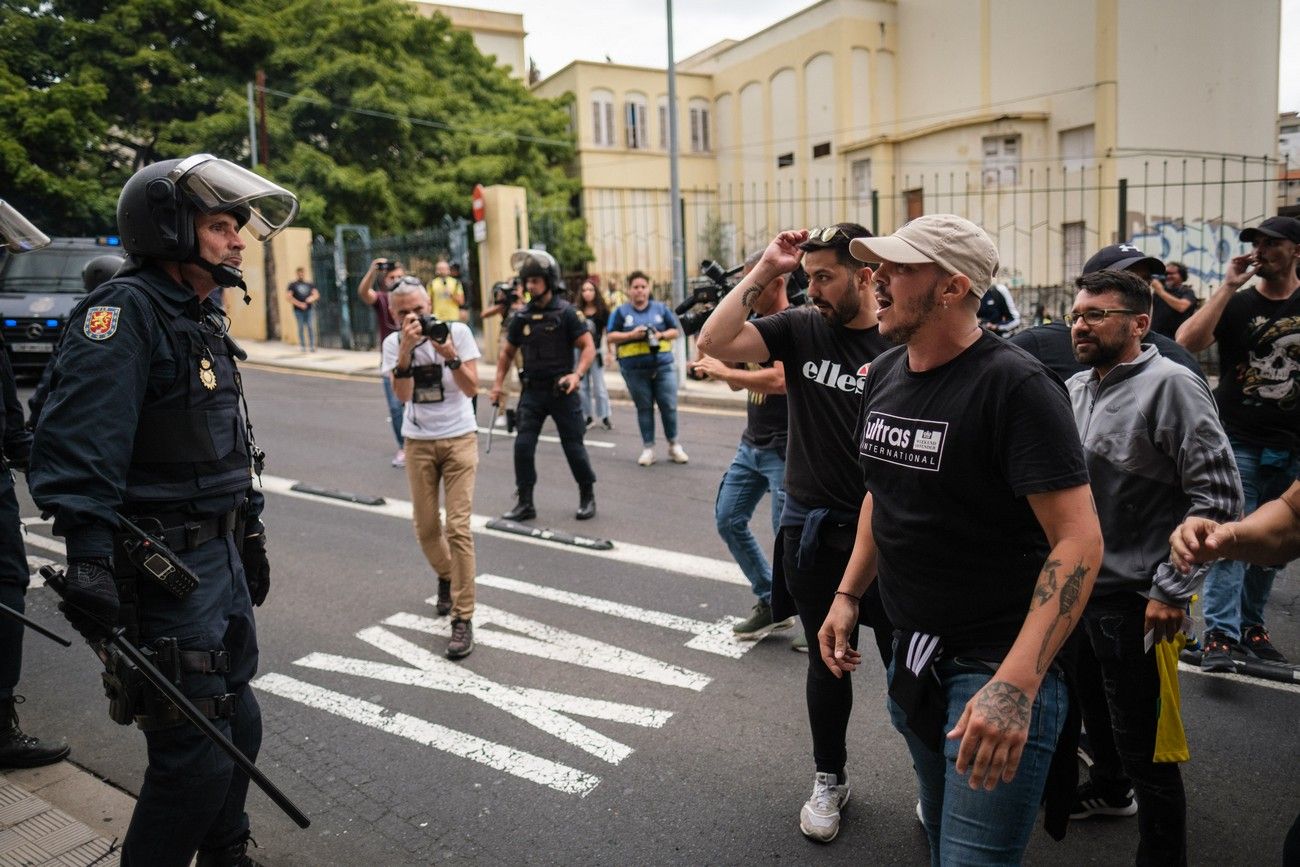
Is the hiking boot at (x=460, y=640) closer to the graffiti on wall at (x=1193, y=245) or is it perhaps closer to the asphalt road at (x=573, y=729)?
the asphalt road at (x=573, y=729)

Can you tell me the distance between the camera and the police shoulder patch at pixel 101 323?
2494 millimetres

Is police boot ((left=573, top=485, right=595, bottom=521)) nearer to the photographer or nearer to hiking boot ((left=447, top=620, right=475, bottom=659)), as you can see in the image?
the photographer

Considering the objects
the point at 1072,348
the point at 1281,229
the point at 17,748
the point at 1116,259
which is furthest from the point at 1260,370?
the point at 17,748

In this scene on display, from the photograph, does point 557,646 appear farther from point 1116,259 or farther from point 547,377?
point 1116,259

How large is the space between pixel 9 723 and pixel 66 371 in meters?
2.08

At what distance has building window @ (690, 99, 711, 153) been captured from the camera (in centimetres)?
4015

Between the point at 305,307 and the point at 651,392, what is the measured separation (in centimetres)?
1454

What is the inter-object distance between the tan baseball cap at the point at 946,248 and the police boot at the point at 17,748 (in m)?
3.64

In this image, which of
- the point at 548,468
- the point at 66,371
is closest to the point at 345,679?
the point at 66,371

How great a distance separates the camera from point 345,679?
4641 millimetres

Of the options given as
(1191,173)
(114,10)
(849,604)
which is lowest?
(849,604)

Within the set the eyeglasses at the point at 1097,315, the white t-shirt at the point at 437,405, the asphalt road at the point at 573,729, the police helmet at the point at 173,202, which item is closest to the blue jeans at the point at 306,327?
the asphalt road at the point at 573,729

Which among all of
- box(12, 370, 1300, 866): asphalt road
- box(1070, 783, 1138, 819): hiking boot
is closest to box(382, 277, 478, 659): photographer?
box(12, 370, 1300, 866): asphalt road

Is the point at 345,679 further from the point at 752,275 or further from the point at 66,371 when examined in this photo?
the point at 752,275
